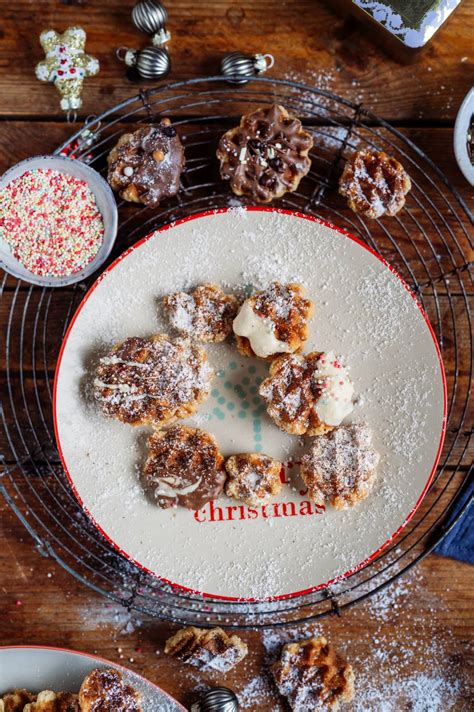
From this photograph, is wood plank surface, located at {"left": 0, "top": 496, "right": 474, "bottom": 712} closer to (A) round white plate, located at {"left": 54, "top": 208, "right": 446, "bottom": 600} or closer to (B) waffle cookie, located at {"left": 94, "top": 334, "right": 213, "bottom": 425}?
(A) round white plate, located at {"left": 54, "top": 208, "right": 446, "bottom": 600}

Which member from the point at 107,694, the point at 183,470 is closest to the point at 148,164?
the point at 183,470

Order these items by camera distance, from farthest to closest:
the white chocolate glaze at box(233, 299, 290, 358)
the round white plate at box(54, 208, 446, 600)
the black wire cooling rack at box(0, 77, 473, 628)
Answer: the black wire cooling rack at box(0, 77, 473, 628) → the round white plate at box(54, 208, 446, 600) → the white chocolate glaze at box(233, 299, 290, 358)

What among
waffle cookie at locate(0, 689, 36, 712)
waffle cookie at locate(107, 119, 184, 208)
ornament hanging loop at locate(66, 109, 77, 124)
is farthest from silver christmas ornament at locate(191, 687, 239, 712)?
ornament hanging loop at locate(66, 109, 77, 124)

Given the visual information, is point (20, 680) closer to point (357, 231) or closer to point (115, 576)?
point (115, 576)

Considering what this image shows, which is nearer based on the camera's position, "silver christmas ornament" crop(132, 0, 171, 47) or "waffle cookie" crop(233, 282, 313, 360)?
"waffle cookie" crop(233, 282, 313, 360)

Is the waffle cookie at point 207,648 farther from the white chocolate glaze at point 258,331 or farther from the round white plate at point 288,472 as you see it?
the white chocolate glaze at point 258,331

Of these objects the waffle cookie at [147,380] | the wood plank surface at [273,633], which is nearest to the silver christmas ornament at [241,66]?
the waffle cookie at [147,380]
